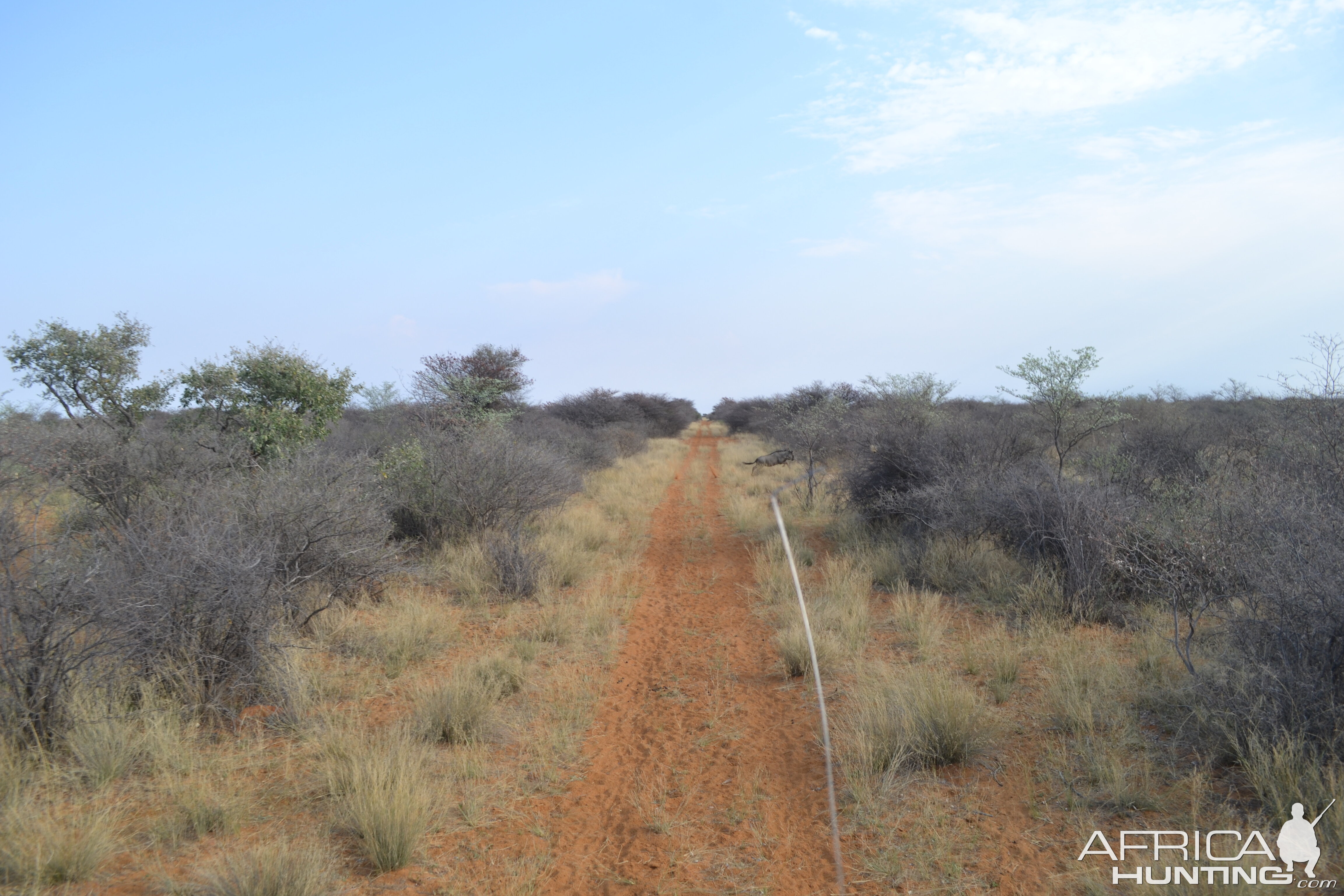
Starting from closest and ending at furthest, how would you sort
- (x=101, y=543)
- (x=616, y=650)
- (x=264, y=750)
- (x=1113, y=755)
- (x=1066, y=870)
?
(x=1066, y=870) < (x=1113, y=755) < (x=264, y=750) < (x=101, y=543) < (x=616, y=650)

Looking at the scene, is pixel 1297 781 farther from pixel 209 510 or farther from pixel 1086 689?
pixel 209 510

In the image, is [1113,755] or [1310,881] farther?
[1113,755]

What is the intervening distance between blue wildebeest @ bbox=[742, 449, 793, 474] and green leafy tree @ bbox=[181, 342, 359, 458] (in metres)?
12.9

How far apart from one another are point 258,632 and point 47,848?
2.19 m

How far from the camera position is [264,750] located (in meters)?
4.72

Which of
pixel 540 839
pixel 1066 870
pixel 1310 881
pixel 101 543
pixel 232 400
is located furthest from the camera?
pixel 232 400

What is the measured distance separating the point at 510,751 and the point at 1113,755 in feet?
13.8

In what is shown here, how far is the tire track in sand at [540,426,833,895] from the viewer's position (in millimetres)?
3588

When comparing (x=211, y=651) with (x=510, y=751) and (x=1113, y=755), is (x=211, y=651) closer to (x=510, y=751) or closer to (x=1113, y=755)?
Answer: (x=510, y=751)

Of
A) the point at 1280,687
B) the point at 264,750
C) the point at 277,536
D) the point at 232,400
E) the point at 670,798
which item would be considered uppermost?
the point at 232,400

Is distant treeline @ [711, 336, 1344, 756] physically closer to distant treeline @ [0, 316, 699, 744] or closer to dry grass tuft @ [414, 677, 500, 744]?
dry grass tuft @ [414, 677, 500, 744]

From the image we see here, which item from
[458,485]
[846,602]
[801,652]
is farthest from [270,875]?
[458,485]

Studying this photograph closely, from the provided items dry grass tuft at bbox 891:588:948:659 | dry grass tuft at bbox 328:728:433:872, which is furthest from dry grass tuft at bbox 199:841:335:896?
dry grass tuft at bbox 891:588:948:659

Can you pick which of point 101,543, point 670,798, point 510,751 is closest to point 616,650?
point 510,751
